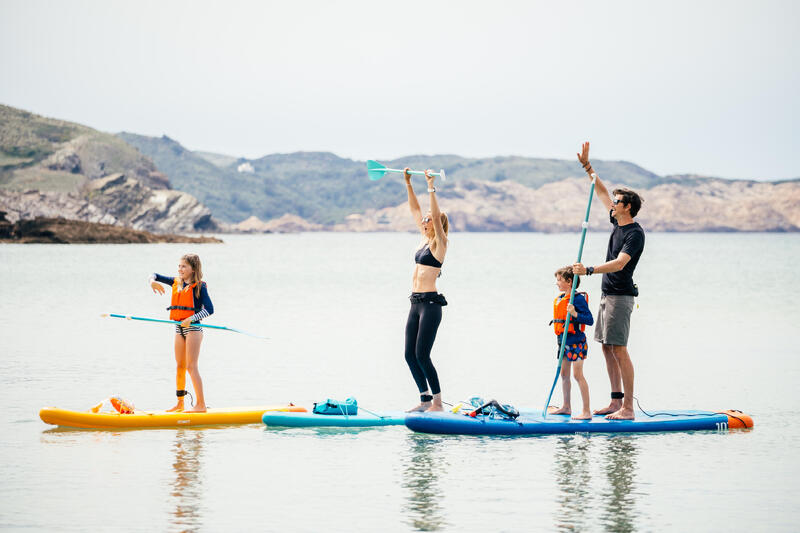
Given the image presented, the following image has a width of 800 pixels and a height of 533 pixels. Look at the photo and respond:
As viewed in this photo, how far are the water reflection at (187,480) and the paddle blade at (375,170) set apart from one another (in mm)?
3319

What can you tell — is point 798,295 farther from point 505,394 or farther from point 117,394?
point 117,394

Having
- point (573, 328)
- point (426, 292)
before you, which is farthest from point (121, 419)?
point (573, 328)

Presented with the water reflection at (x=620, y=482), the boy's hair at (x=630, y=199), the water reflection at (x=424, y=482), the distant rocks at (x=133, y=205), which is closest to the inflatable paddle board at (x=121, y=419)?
the water reflection at (x=424, y=482)

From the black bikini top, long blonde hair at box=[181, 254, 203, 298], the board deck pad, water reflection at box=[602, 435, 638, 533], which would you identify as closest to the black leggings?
the black bikini top

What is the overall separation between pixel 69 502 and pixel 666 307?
27.7 metres

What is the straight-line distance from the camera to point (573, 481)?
904 cm

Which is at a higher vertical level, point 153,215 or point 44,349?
point 153,215

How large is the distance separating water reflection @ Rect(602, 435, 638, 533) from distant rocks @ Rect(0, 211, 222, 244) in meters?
109

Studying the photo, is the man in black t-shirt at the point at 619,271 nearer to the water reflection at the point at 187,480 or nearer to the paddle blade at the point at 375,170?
the paddle blade at the point at 375,170

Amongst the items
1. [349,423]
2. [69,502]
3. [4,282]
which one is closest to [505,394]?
[349,423]

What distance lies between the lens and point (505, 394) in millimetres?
14570

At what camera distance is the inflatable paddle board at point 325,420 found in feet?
36.4

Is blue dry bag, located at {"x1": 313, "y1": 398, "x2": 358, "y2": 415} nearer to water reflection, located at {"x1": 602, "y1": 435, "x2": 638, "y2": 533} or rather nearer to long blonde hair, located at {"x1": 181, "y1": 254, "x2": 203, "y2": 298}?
long blonde hair, located at {"x1": 181, "y1": 254, "x2": 203, "y2": 298}

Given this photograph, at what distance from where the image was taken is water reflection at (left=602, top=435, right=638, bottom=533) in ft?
25.7
